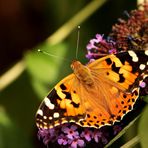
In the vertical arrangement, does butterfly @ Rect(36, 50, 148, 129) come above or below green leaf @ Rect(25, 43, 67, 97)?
below

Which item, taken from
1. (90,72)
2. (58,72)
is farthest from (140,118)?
(58,72)

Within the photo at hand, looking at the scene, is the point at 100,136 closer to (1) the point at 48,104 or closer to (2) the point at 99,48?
(1) the point at 48,104

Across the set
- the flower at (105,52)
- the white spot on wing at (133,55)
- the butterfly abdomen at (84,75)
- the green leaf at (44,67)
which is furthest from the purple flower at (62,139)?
the green leaf at (44,67)

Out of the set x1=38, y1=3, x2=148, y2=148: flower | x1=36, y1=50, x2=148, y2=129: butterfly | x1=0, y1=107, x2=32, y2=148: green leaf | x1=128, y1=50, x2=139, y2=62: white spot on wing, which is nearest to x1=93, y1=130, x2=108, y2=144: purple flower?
x1=38, y1=3, x2=148, y2=148: flower

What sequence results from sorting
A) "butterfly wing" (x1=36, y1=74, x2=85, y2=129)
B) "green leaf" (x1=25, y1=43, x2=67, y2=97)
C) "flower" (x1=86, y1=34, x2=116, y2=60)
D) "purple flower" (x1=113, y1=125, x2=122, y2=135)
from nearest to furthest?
1. "butterfly wing" (x1=36, y1=74, x2=85, y2=129)
2. "purple flower" (x1=113, y1=125, x2=122, y2=135)
3. "flower" (x1=86, y1=34, x2=116, y2=60)
4. "green leaf" (x1=25, y1=43, x2=67, y2=97)

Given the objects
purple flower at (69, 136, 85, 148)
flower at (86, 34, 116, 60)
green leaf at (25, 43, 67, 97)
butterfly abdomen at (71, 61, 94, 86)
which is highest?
green leaf at (25, 43, 67, 97)

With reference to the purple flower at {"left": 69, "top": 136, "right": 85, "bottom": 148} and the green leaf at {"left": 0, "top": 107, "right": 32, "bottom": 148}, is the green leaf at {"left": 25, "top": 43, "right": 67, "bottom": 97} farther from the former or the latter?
the purple flower at {"left": 69, "top": 136, "right": 85, "bottom": 148}

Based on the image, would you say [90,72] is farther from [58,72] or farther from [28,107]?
[28,107]
